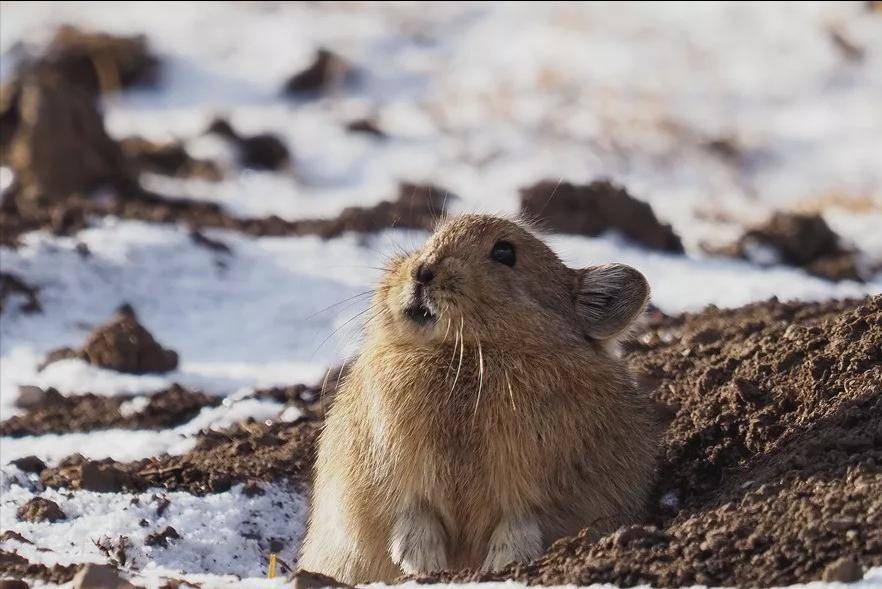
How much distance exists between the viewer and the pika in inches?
235

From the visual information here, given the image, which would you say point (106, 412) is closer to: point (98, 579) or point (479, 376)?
point (479, 376)

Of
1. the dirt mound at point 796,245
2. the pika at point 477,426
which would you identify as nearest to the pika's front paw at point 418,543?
the pika at point 477,426

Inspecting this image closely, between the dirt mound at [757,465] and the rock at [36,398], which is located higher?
the dirt mound at [757,465]

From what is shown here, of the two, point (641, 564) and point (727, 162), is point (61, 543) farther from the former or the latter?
point (727, 162)

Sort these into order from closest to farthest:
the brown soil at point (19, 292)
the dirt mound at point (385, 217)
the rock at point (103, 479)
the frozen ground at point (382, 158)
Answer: the rock at point (103, 479)
the frozen ground at point (382, 158)
the brown soil at point (19, 292)
the dirt mound at point (385, 217)

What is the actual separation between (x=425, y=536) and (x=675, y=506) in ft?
3.73

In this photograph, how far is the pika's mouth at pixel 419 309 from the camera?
20.3 ft

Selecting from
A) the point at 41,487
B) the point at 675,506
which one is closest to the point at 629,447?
the point at 675,506

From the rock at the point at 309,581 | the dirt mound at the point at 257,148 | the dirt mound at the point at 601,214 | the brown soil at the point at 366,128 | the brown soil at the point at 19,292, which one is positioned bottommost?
the brown soil at the point at 19,292

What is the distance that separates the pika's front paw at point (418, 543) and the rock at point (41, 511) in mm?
1958

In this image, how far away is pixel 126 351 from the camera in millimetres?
9930

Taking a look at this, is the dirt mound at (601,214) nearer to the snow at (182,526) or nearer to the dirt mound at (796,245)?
the dirt mound at (796,245)

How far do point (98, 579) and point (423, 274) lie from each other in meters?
1.89

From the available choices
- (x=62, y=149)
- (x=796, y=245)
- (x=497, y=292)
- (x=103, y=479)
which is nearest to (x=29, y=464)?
(x=103, y=479)
